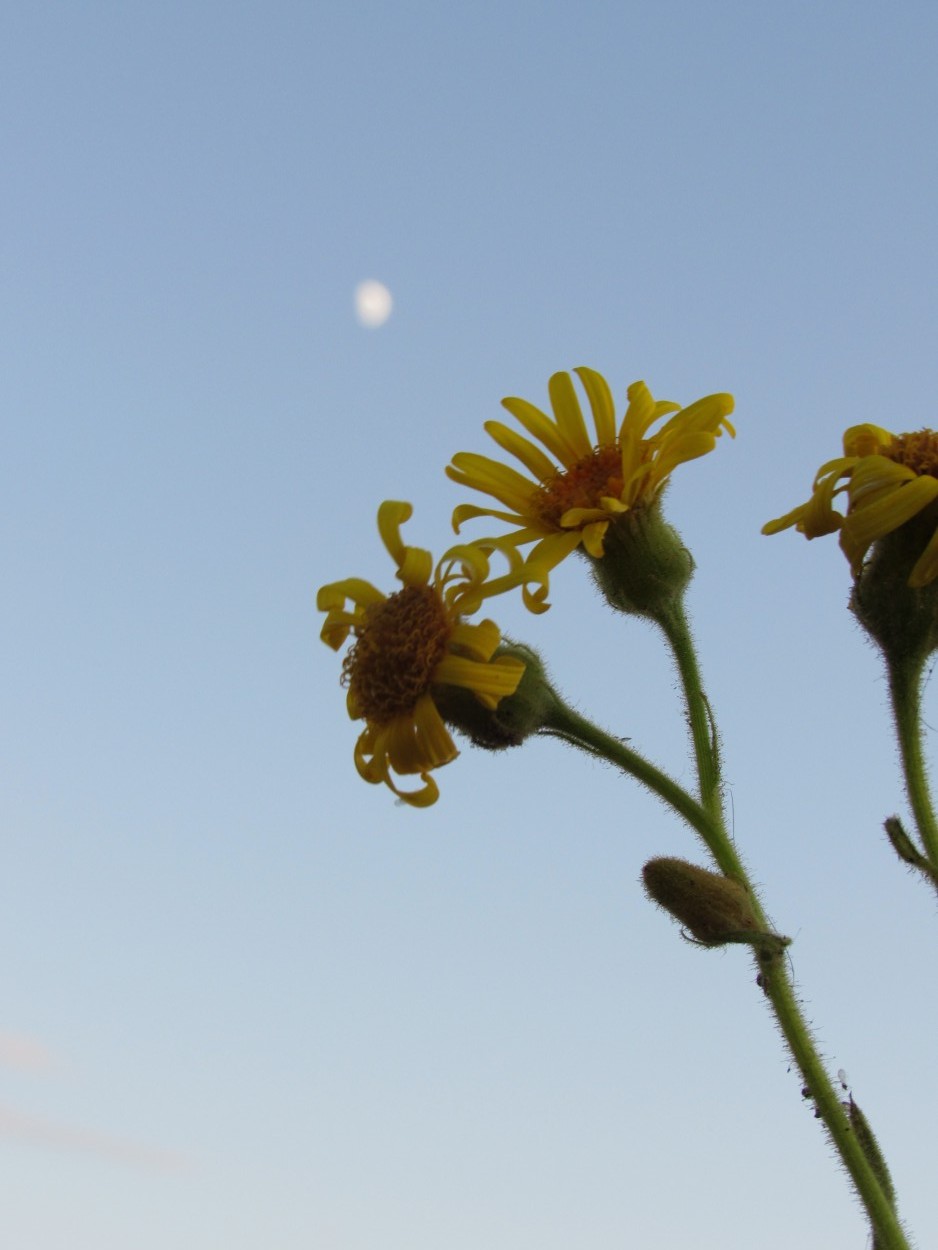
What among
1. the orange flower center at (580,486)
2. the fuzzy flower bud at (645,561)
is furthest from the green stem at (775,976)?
the orange flower center at (580,486)

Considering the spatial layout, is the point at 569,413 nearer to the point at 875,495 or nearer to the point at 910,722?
the point at 875,495

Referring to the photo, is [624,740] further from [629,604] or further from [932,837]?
[932,837]

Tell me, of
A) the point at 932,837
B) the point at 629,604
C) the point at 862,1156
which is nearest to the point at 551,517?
the point at 629,604

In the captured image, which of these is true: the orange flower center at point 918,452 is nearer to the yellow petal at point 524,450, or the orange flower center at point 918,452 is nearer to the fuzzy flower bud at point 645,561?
the fuzzy flower bud at point 645,561

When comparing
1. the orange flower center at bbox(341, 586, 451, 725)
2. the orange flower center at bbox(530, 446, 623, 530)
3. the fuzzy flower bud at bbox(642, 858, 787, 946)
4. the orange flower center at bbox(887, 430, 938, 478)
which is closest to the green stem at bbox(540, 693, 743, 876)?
the fuzzy flower bud at bbox(642, 858, 787, 946)

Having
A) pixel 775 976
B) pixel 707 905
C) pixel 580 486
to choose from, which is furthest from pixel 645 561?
pixel 775 976

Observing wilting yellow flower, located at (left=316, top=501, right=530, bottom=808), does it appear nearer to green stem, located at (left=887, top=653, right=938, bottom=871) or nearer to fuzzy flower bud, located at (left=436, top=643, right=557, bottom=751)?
fuzzy flower bud, located at (left=436, top=643, right=557, bottom=751)
